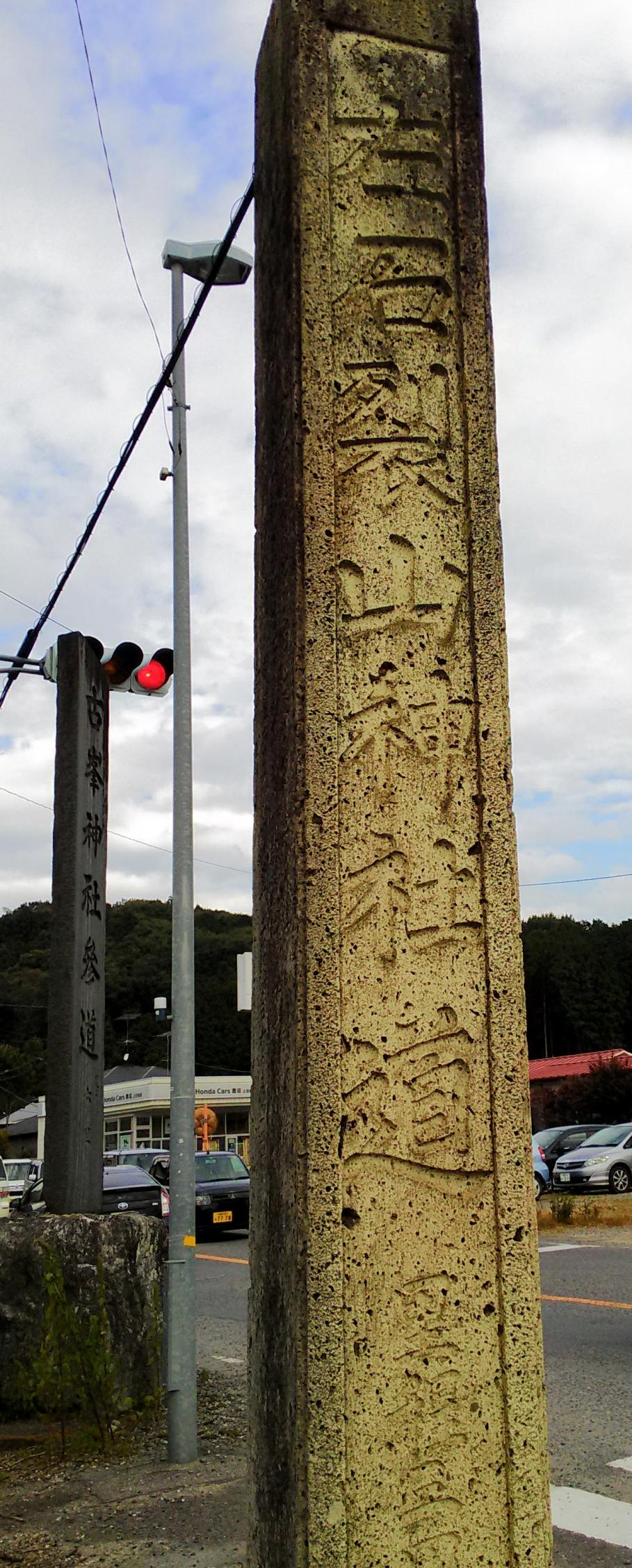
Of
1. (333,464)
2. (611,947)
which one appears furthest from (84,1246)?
(611,947)

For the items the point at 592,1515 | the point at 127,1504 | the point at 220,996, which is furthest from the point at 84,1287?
the point at 220,996

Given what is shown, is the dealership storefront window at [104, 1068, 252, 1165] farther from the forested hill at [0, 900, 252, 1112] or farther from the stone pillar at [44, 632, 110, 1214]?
the stone pillar at [44, 632, 110, 1214]

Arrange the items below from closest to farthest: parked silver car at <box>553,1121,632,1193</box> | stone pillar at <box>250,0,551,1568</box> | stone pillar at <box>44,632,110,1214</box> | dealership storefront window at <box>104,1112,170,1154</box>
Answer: stone pillar at <box>250,0,551,1568</box> → stone pillar at <box>44,632,110,1214</box> → parked silver car at <box>553,1121,632,1193</box> → dealership storefront window at <box>104,1112,170,1154</box>

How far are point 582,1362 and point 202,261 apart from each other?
7.38 metres

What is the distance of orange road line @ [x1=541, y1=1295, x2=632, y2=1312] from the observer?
34.2ft

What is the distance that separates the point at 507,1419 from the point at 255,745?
1.47m

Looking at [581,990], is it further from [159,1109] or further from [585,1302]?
[585,1302]

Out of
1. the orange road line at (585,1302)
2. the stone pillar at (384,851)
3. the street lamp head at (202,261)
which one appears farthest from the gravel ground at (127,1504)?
the street lamp head at (202,261)

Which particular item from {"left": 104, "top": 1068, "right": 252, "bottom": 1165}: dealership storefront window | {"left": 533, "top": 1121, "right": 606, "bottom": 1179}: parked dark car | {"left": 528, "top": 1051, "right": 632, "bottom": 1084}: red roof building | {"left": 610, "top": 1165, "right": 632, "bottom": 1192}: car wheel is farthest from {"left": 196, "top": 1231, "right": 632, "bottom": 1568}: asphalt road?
{"left": 104, "top": 1068, "right": 252, "bottom": 1165}: dealership storefront window

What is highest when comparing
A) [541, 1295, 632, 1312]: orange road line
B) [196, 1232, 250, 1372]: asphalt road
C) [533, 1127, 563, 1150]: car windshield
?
[533, 1127, 563, 1150]: car windshield

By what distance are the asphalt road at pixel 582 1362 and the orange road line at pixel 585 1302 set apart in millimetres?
15

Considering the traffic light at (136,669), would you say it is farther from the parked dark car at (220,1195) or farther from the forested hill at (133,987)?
the forested hill at (133,987)

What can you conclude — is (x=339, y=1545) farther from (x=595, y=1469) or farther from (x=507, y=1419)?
(x=595, y=1469)

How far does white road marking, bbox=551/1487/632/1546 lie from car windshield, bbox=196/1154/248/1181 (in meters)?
14.7
